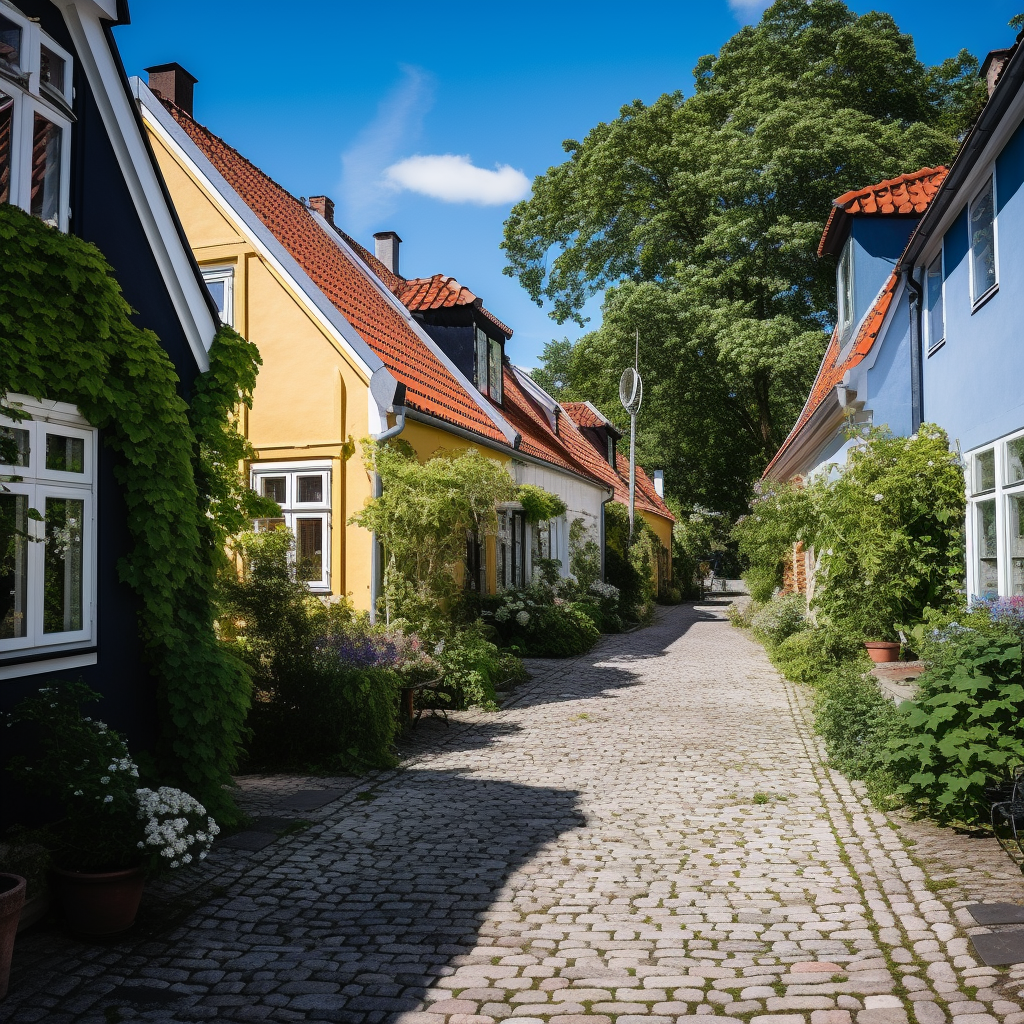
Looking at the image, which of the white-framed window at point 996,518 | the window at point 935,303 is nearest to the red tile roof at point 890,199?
the window at point 935,303

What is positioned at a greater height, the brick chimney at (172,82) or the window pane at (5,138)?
the brick chimney at (172,82)

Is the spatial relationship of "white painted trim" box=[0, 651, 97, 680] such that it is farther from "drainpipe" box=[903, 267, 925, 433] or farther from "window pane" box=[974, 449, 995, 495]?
"drainpipe" box=[903, 267, 925, 433]

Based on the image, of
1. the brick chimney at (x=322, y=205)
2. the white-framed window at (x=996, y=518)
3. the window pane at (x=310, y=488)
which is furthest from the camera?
the brick chimney at (x=322, y=205)

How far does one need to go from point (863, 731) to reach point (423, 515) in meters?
5.49

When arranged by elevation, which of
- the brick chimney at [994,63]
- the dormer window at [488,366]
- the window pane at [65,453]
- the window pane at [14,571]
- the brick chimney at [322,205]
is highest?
the brick chimney at [322,205]

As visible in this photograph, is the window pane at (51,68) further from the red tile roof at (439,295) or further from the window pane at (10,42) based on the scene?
the red tile roof at (439,295)

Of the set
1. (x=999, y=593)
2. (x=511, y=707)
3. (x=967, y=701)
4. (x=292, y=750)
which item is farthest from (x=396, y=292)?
(x=967, y=701)

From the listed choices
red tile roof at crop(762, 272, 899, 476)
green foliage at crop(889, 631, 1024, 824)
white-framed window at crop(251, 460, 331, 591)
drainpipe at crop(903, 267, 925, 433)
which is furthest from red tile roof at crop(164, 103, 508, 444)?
green foliage at crop(889, 631, 1024, 824)

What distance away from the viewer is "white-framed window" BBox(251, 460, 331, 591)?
1182 cm

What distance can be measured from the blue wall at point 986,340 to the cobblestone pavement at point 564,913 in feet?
12.1

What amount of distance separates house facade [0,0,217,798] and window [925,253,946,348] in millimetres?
7970

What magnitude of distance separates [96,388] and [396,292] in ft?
40.4

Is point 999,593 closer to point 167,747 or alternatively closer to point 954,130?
point 167,747

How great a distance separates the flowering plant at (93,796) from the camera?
15.4 ft
